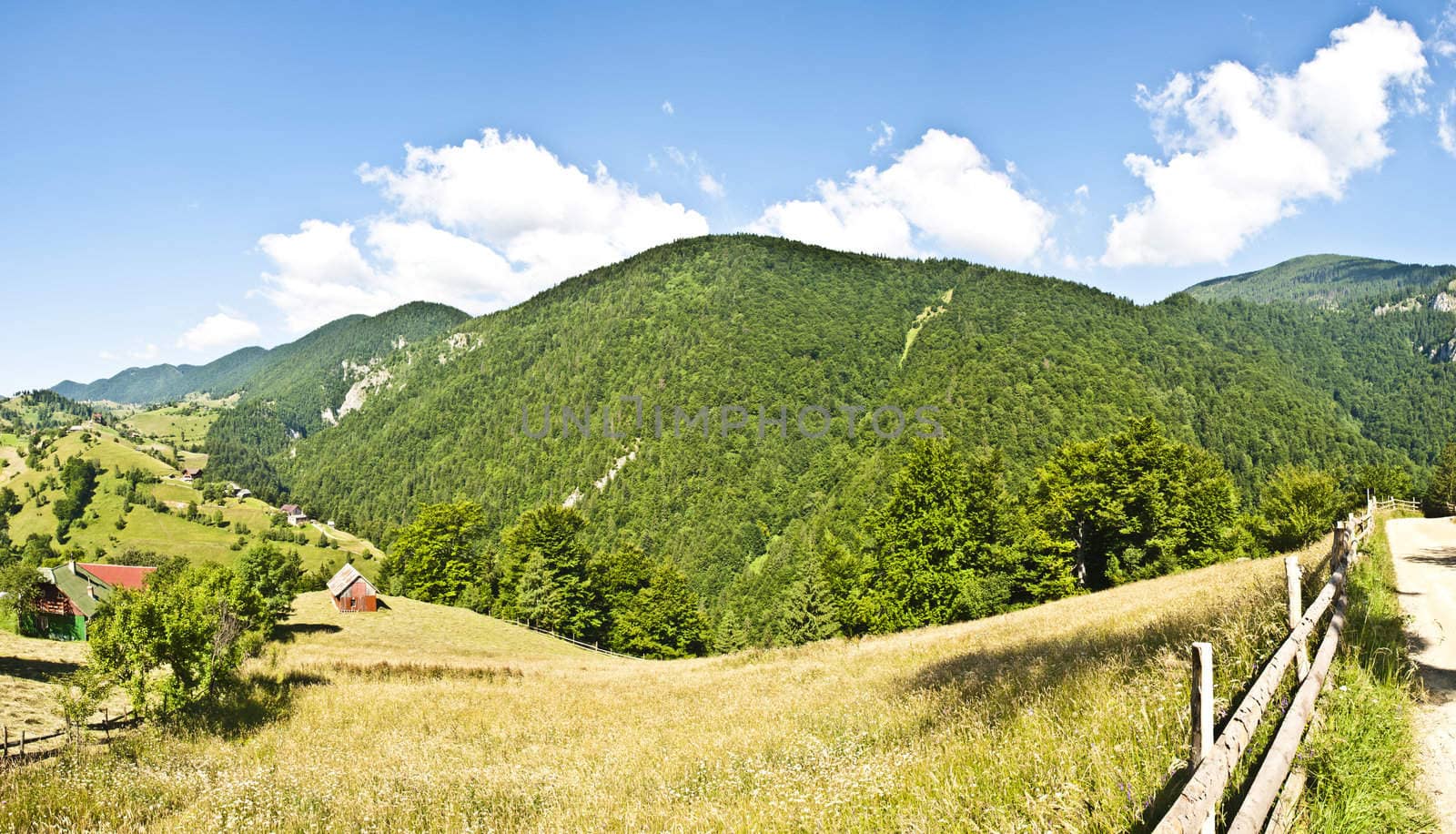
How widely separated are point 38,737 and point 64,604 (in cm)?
7227

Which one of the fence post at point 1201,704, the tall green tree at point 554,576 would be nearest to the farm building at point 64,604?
the tall green tree at point 554,576

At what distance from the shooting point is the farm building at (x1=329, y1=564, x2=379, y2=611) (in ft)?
179

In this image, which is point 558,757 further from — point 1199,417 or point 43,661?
point 1199,417

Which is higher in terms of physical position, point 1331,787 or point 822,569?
point 1331,787

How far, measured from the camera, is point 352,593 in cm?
5556

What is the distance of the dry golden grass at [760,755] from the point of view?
5.93 meters

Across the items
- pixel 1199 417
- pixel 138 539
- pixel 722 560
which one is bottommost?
pixel 722 560

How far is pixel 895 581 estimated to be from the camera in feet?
127

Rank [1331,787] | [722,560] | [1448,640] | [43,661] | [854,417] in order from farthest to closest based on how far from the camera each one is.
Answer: [854,417] → [722,560] → [43,661] → [1448,640] → [1331,787]

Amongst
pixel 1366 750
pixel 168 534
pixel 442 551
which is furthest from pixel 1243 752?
pixel 168 534

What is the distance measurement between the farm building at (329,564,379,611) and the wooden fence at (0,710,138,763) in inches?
1502

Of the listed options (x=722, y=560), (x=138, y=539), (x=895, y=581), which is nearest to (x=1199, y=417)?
(x=722, y=560)

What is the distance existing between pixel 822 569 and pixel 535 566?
92.8 ft

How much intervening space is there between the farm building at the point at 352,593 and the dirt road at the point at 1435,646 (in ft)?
200
